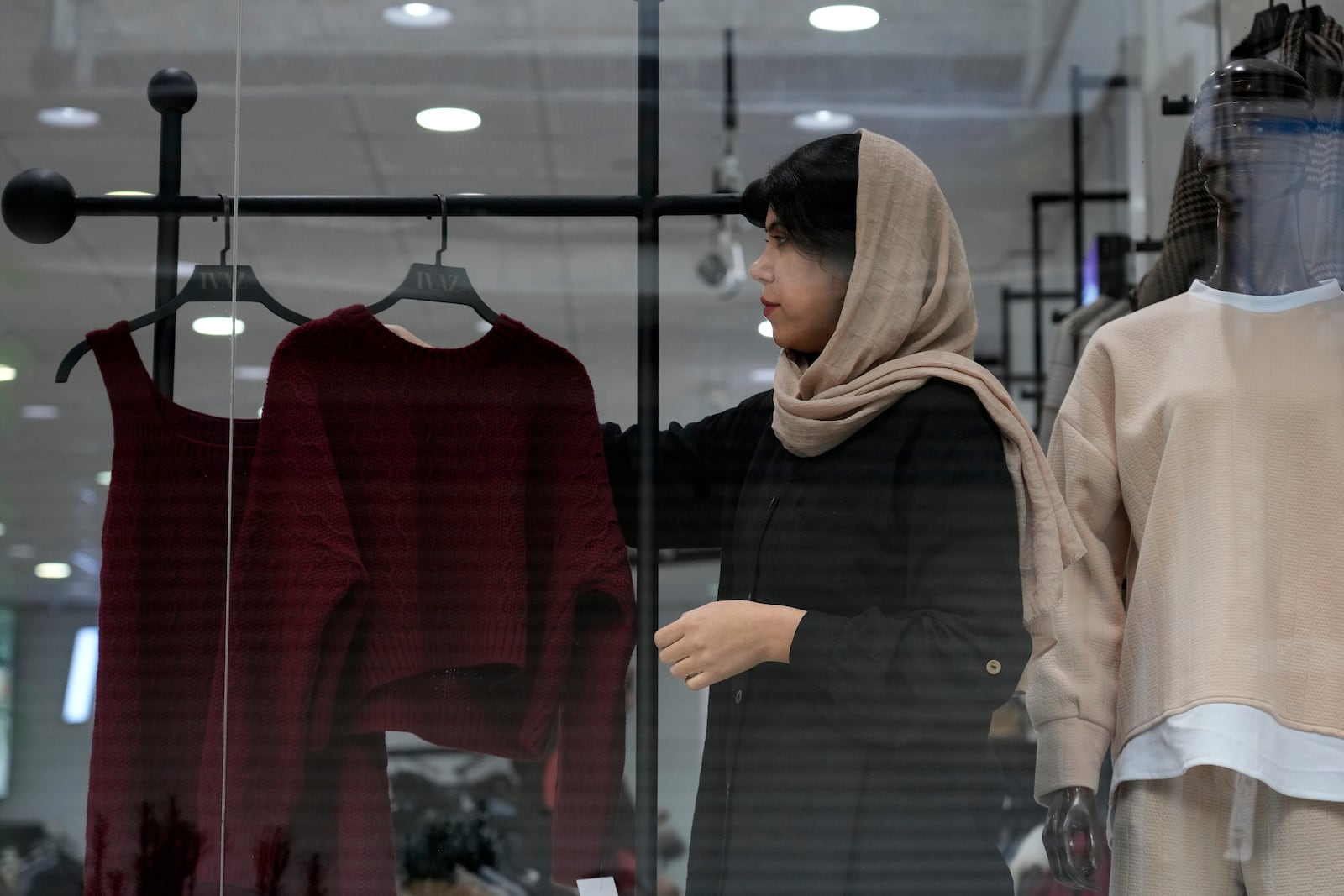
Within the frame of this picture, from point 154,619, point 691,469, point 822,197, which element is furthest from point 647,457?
point 154,619

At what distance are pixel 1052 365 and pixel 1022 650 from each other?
359mm

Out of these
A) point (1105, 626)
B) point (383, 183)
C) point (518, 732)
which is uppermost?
point (383, 183)

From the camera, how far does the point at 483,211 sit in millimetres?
1591

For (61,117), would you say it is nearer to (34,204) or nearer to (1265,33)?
(34,204)

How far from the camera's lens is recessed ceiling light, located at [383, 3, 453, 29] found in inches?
62.9

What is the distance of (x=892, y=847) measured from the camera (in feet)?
4.78

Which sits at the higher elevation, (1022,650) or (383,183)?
(383,183)

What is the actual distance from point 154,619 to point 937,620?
0.88 metres

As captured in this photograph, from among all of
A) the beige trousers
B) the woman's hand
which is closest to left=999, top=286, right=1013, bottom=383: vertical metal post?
the woman's hand

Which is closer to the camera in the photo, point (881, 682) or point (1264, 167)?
point (881, 682)

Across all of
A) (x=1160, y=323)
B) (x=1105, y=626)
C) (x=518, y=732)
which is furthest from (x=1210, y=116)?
(x=518, y=732)

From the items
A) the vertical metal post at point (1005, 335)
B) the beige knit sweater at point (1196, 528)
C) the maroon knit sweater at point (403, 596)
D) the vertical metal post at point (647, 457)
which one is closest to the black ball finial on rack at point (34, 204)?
the maroon knit sweater at point (403, 596)

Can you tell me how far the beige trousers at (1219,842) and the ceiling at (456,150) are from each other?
573 mm

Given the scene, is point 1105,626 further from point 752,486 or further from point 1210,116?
point 1210,116
